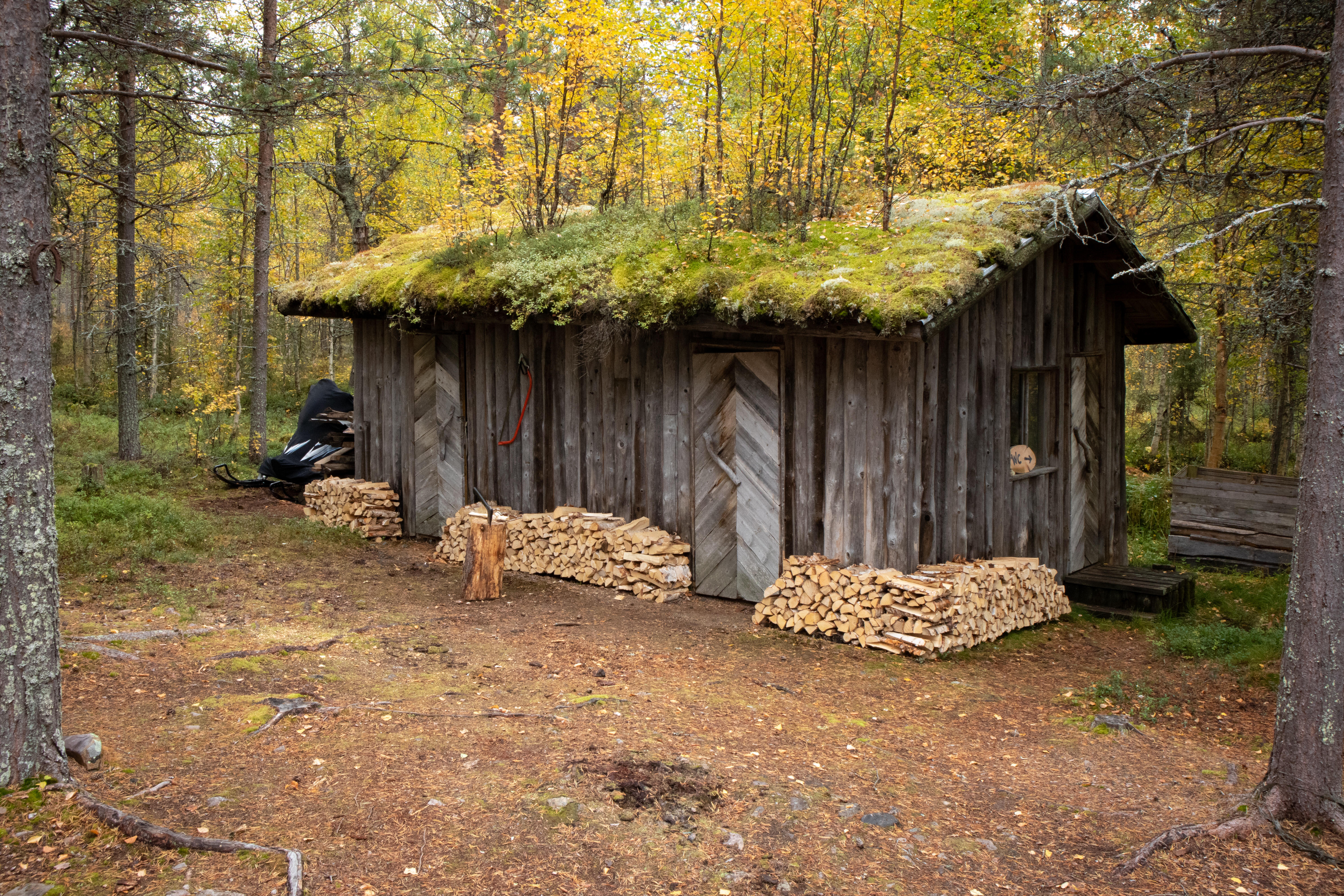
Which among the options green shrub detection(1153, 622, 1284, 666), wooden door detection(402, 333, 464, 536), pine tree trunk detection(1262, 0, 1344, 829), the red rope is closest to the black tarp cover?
wooden door detection(402, 333, 464, 536)

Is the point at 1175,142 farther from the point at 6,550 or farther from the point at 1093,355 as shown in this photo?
the point at 6,550

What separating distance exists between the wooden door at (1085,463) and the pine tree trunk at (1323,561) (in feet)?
18.4

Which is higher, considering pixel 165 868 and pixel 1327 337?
pixel 1327 337

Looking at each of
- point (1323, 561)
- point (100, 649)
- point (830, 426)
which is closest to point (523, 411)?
point (830, 426)

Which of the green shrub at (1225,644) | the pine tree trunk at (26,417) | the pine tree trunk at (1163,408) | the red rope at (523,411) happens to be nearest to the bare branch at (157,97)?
the pine tree trunk at (26,417)

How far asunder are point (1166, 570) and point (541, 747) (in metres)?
7.86

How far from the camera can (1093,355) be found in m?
10.2

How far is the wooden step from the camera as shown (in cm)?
901

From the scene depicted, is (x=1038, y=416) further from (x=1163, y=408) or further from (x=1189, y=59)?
(x=1163, y=408)

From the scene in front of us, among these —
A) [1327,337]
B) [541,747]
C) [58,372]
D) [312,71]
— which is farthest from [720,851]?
[58,372]

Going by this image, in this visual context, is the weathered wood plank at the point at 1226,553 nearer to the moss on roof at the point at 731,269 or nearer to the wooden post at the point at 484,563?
the moss on roof at the point at 731,269

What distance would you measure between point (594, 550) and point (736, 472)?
1.84 m

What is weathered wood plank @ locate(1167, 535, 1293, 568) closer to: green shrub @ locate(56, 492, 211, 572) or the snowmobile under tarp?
the snowmobile under tarp

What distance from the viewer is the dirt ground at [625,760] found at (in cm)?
390
